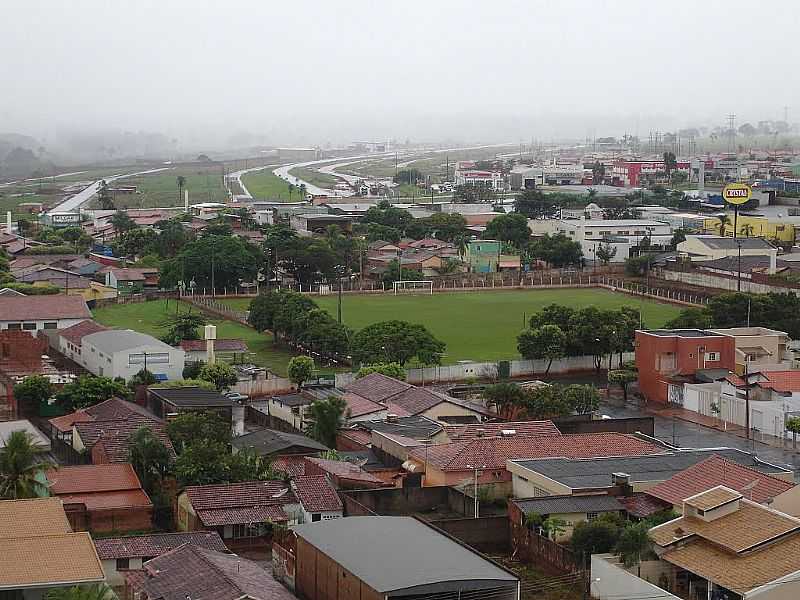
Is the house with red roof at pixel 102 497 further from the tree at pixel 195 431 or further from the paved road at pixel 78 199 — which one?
the paved road at pixel 78 199

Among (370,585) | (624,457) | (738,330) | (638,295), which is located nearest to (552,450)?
(624,457)

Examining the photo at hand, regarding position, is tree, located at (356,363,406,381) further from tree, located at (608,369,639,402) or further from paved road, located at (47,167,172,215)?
paved road, located at (47,167,172,215)

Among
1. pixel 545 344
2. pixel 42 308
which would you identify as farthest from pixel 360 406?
pixel 42 308

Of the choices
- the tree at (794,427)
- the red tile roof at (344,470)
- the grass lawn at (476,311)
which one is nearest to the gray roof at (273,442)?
the red tile roof at (344,470)

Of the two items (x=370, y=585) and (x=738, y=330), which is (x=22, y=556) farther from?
(x=738, y=330)

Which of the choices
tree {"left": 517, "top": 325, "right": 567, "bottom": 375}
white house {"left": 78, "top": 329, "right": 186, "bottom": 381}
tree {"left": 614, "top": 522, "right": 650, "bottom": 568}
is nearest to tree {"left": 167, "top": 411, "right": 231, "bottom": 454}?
tree {"left": 614, "top": 522, "right": 650, "bottom": 568}

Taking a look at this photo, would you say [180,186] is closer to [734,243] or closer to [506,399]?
[734,243]

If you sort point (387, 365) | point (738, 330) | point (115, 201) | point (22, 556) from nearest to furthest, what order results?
point (22, 556) → point (387, 365) → point (738, 330) → point (115, 201)
